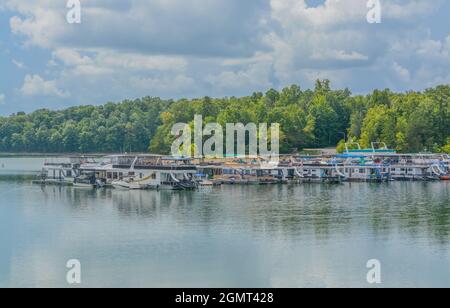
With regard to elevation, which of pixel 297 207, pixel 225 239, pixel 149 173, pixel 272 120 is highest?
pixel 272 120

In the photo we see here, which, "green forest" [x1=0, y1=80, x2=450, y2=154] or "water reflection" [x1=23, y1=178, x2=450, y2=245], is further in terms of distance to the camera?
"green forest" [x1=0, y1=80, x2=450, y2=154]

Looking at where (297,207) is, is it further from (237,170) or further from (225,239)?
(237,170)

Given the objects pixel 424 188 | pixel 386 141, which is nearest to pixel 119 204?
pixel 424 188

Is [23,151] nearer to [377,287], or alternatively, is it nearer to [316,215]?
[316,215]

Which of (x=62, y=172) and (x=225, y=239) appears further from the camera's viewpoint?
(x=62, y=172)

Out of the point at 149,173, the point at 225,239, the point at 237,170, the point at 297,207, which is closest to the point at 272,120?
the point at 237,170

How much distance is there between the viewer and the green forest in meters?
79.1

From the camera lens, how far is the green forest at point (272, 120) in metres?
79.1

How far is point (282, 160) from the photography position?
214 ft

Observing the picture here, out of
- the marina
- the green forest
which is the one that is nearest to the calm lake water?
the marina

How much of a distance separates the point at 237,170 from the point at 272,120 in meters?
25.2

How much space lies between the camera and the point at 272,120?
86.0 m

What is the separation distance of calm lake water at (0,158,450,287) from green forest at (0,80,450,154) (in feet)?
103

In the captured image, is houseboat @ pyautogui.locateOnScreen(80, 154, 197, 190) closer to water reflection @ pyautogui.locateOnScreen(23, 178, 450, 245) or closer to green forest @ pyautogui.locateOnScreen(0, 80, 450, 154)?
water reflection @ pyautogui.locateOnScreen(23, 178, 450, 245)
